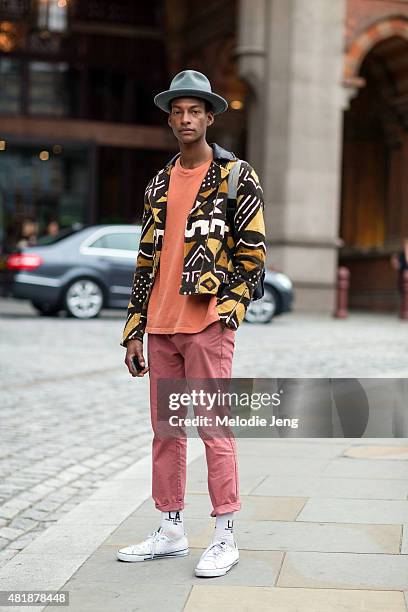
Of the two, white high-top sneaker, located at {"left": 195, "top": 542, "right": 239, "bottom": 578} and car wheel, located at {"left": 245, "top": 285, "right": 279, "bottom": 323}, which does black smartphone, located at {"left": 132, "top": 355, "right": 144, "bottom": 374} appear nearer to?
white high-top sneaker, located at {"left": 195, "top": 542, "right": 239, "bottom": 578}

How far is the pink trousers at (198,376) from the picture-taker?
180 inches

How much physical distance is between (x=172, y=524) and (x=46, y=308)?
1654 cm

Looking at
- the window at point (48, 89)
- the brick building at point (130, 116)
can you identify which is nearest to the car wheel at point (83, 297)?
the brick building at point (130, 116)

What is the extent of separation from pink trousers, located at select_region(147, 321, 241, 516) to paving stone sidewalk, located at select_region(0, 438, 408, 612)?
0.98 feet

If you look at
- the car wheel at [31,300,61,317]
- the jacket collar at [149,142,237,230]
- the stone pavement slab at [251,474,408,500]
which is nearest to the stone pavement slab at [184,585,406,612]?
the jacket collar at [149,142,237,230]

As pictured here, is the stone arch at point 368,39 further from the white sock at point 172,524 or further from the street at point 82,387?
the white sock at point 172,524

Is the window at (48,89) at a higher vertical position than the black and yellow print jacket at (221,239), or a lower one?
higher

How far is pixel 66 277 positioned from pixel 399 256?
817 centimetres

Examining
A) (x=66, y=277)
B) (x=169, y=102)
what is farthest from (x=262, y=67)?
(x=169, y=102)

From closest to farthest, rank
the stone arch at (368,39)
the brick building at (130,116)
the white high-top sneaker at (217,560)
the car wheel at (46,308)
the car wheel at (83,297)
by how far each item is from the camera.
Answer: the white high-top sneaker at (217,560)
the car wheel at (83,297)
the car wheel at (46,308)
the stone arch at (368,39)
the brick building at (130,116)

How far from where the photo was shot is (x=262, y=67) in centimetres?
2552

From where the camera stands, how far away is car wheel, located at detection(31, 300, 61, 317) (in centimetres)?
2092

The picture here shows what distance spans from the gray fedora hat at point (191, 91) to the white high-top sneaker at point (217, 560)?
5.37ft

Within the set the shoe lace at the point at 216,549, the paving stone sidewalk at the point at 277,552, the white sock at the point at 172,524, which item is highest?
the white sock at the point at 172,524
